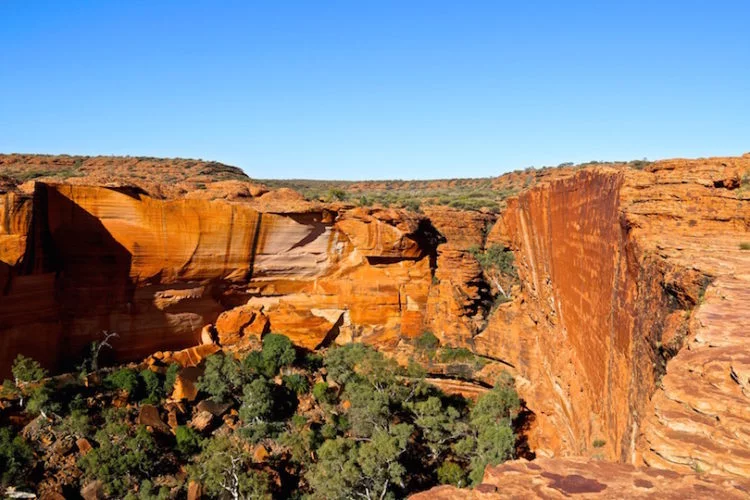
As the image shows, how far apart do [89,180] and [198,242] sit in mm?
4790

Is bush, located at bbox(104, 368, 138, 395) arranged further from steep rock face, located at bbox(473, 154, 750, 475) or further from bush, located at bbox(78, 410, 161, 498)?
steep rock face, located at bbox(473, 154, 750, 475)

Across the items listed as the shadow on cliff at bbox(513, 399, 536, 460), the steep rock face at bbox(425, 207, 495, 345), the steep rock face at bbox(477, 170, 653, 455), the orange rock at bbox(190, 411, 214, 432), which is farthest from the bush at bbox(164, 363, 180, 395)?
the steep rock face at bbox(477, 170, 653, 455)

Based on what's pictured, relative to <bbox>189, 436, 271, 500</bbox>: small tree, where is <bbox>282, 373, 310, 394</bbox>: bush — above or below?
above

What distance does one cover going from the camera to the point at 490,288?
2403 cm

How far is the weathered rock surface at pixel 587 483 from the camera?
119 inches

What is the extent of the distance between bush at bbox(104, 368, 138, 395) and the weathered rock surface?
1751 centimetres

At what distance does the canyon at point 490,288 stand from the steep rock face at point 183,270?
0.07 m

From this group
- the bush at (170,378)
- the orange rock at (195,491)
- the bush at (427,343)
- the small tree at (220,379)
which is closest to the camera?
the orange rock at (195,491)

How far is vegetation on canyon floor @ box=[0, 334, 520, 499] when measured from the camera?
13945 millimetres

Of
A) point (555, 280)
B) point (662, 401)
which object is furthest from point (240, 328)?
point (662, 401)

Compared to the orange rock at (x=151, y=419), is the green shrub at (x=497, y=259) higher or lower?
higher

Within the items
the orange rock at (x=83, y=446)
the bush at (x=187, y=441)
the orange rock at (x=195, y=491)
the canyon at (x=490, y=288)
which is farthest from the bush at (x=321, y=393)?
the orange rock at (x=83, y=446)

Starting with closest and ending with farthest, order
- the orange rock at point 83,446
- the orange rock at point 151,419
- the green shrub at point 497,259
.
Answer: the orange rock at point 83,446
the orange rock at point 151,419
the green shrub at point 497,259

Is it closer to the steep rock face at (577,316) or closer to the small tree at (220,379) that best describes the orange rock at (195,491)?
the small tree at (220,379)
